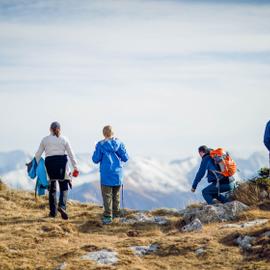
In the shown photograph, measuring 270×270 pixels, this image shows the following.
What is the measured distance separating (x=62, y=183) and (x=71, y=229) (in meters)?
3.13

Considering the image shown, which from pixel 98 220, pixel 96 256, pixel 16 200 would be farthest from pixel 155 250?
pixel 16 200

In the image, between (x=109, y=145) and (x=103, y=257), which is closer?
(x=103, y=257)

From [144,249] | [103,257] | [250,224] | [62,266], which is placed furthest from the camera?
[250,224]

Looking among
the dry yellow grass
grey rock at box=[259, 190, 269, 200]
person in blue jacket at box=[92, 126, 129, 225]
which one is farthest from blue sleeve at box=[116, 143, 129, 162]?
grey rock at box=[259, 190, 269, 200]

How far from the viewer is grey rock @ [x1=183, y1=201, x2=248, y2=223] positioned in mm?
18359

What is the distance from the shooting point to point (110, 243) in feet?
52.1

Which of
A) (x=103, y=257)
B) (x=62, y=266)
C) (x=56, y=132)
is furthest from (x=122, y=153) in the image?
(x=62, y=266)

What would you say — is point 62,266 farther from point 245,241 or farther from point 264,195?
point 264,195

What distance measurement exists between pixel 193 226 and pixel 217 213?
1.62 meters

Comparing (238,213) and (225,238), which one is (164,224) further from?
(225,238)

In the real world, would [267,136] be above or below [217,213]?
above

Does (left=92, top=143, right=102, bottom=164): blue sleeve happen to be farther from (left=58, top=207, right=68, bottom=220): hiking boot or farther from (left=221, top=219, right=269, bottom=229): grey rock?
(left=221, top=219, right=269, bottom=229): grey rock

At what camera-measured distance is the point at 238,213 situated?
18594 mm

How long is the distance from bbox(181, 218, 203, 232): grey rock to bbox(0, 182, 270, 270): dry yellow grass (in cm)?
21
